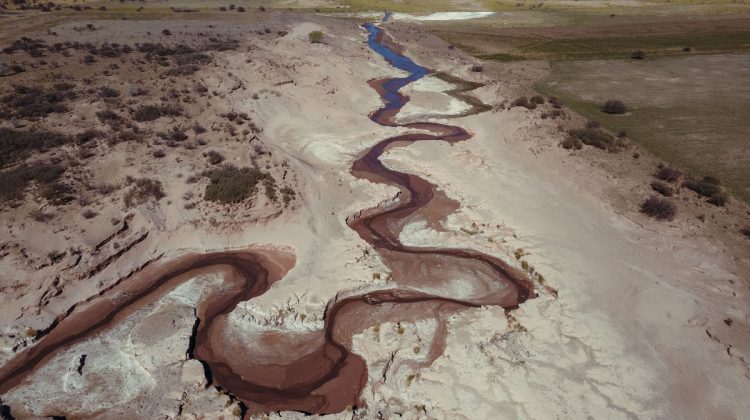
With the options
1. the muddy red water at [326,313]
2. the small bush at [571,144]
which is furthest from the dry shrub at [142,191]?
the small bush at [571,144]

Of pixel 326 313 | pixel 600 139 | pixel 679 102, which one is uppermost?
pixel 679 102

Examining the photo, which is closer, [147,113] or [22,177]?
[22,177]

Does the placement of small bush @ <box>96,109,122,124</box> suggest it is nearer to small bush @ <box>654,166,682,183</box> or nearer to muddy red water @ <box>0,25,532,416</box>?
muddy red water @ <box>0,25,532,416</box>

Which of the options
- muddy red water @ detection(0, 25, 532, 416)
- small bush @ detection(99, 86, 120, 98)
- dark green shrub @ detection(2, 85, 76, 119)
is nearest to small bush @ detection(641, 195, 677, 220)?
muddy red water @ detection(0, 25, 532, 416)

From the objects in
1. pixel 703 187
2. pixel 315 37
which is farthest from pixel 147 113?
pixel 703 187

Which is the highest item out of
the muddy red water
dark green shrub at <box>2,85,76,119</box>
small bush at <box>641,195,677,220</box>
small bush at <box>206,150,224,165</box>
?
dark green shrub at <box>2,85,76,119</box>

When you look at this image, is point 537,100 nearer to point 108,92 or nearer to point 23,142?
point 108,92
